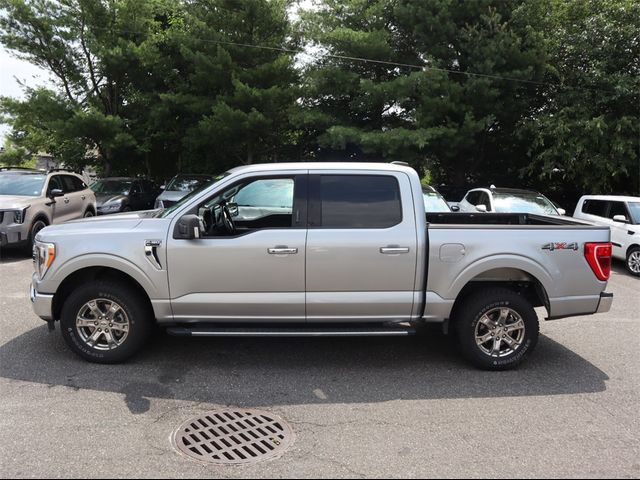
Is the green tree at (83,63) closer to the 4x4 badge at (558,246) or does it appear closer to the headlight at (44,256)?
the headlight at (44,256)

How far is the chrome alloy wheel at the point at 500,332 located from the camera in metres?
4.83

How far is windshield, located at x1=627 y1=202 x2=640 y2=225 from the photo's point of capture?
34.3 feet

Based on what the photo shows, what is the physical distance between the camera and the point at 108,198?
1521 cm

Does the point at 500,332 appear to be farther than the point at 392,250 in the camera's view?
Yes


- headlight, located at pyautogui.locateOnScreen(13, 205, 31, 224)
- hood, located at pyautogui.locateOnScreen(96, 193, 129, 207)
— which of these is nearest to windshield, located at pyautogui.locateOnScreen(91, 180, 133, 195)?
hood, located at pyautogui.locateOnScreen(96, 193, 129, 207)

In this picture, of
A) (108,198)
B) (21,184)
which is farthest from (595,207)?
(108,198)

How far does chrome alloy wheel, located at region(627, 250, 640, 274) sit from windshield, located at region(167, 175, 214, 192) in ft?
35.8

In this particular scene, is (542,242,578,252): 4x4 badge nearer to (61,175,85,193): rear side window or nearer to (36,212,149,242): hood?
(36,212,149,242): hood

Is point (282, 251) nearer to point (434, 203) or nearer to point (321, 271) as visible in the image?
point (321, 271)

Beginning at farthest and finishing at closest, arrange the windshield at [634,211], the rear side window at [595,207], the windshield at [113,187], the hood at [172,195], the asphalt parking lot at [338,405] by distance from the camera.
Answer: the windshield at [113,187]
the hood at [172,195]
the rear side window at [595,207]
the windshield at [634,211]
the asphalt parking lot at [338,405]

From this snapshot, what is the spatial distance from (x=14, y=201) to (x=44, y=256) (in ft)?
21.1

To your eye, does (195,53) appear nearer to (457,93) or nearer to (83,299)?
(457,93)

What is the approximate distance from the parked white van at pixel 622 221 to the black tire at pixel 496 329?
21.2 ft

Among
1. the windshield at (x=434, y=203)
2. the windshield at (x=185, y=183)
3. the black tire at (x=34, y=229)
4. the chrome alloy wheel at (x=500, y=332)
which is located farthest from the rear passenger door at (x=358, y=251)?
the windshield at (x=185, y=183)
